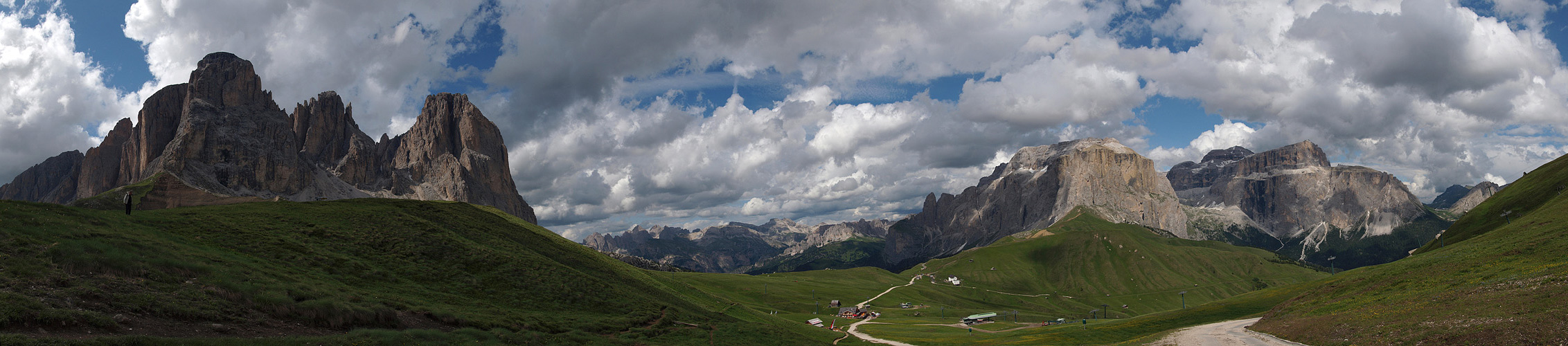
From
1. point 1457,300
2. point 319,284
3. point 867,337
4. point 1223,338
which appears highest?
point 319,284

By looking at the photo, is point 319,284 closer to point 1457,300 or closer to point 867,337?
point 867,337

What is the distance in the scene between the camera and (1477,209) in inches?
6821

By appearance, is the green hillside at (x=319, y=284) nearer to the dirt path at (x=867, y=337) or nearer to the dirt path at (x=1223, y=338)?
the dirt path at (x=867, y=337)

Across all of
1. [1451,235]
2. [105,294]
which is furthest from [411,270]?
[1451,235]

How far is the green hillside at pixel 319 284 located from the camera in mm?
34562

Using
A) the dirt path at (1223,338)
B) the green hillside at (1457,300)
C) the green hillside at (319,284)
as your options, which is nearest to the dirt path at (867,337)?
the green hillside at (319,284)

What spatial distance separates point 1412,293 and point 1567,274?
16.8 m

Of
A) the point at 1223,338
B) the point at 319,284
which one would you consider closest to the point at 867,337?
the point at 1223,338

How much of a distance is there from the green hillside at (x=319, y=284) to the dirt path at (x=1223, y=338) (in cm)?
4276

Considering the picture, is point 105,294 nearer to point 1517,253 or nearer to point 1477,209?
point 1517,253

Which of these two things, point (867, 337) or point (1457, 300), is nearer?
point (1457, 300)

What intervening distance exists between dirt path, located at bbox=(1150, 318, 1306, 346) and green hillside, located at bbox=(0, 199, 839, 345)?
42765 millimetres

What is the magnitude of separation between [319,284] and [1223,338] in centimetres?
8651

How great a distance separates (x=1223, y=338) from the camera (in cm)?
6931
